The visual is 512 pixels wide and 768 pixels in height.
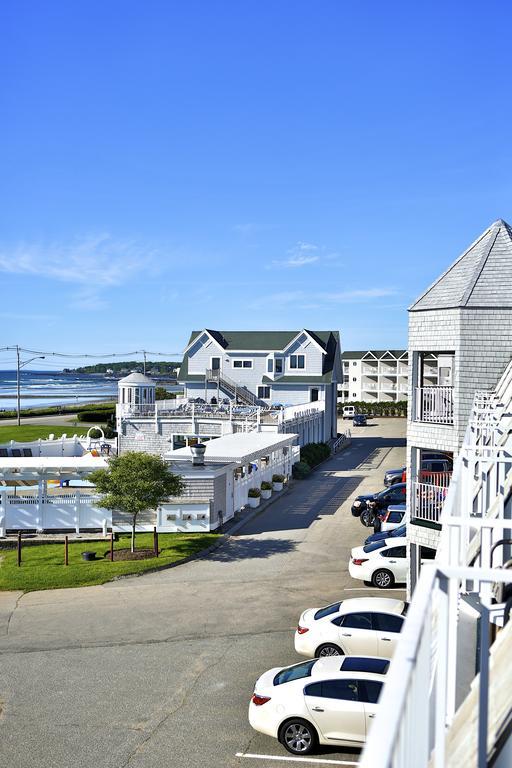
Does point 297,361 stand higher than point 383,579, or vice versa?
point 297,361

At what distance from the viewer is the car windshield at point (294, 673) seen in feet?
46.6

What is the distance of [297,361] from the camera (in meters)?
67.8

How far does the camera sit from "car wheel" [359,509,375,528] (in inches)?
1331

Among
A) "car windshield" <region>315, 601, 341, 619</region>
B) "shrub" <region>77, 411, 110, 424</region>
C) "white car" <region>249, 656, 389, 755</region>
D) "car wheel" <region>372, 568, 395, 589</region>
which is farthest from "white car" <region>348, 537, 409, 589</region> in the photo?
"shrub" <region>77, 411, 110, 424</region>

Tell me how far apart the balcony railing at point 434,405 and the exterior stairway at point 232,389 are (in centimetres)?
4501

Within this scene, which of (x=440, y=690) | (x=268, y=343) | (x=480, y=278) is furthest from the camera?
(x=268, y=343)

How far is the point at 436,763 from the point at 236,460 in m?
31.9

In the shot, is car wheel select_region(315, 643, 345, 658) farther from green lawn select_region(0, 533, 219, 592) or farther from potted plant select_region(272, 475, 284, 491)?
potted plant select_region(272, 475, 284, 491)

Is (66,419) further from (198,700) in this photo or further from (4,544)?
(198,700)

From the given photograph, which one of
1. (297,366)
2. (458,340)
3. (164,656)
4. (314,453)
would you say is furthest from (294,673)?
(297,366)

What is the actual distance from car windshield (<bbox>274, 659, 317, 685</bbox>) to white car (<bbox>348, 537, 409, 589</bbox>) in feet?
32.2

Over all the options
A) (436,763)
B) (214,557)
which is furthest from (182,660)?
(436,763)

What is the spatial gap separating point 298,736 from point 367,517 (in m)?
21.2

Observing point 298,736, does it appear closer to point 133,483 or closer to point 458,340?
point 458,340
